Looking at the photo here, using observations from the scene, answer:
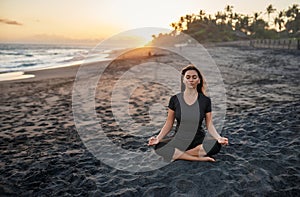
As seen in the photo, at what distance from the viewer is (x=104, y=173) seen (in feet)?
13.4

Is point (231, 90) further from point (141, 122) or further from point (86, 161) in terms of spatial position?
point (86, 161)

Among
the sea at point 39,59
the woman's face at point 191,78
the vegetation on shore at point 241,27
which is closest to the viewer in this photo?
the woman's face at point 191,78

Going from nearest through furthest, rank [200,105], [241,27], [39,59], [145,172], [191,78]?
[191,78] < [200,105] < [145,172] < [39,59] < [241,27]

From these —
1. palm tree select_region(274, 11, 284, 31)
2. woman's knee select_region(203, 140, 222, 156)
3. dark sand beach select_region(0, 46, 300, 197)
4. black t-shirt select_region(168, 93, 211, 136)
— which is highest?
palm tree select_region(274, 11, 284, 31)

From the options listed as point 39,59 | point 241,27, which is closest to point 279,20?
point 241,27

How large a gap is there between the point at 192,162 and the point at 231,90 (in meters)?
7.93

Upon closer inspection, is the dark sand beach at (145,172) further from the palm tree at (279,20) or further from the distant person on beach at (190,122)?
the palm tree at (279,20)

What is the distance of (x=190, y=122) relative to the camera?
3.90 meters

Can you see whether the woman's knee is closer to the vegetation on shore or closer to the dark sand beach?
the dark sand beach

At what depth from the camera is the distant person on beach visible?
12.7 ft

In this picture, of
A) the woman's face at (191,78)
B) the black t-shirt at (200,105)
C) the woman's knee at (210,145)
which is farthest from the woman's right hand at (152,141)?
the woman's face at (191,78)

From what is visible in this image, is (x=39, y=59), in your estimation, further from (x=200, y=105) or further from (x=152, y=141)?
(x=200, y=105)

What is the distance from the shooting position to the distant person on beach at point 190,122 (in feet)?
12.7

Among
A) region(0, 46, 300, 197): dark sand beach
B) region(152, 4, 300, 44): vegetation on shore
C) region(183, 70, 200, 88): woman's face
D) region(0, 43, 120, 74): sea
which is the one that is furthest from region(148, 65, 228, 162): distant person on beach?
region(152, 4, 300, 44): vegetation on shore
